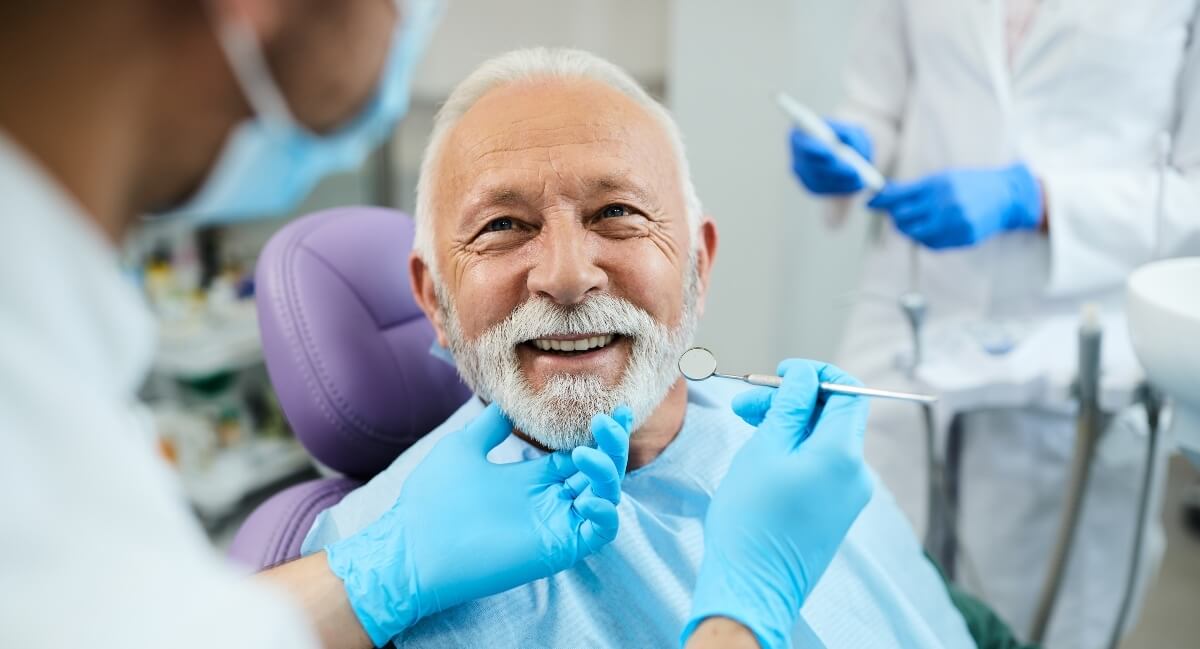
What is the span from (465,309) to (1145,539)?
4.55 ft

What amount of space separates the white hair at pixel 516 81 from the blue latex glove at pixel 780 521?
0.42 metres

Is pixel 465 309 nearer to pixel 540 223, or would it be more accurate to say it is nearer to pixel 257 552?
pixel 540 223

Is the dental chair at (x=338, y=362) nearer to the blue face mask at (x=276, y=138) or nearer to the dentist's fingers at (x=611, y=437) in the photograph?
the dentist's fingers at (x=611, y=437)

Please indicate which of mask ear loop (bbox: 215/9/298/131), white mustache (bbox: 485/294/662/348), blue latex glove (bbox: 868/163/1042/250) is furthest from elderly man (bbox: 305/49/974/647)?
blue latex glove (bbox: 868/163/1042/250)

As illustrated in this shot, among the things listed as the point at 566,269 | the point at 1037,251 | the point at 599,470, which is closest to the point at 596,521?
the point at 599,470

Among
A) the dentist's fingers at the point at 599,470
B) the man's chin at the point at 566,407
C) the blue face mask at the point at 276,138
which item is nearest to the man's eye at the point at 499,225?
the man's chin at the point at 566,407

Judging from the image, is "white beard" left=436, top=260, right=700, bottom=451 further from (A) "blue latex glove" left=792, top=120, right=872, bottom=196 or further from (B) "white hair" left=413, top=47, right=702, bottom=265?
(A) "blue latex glove" left=792, top=120, right=872, bottom=196

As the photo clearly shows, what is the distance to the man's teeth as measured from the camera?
44.2 inches

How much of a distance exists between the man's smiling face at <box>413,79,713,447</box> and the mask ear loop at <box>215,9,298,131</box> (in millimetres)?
A: 533

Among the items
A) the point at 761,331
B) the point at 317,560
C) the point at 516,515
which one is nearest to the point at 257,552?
the point at 317,560

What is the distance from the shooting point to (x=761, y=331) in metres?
2.83

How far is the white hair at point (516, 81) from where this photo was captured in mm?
1229

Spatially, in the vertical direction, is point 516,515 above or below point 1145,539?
above

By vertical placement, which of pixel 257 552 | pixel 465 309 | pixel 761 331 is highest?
pixel 465 309
